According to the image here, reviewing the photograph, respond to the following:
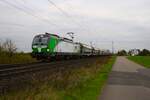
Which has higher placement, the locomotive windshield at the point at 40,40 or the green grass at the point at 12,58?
the locomotive windshield at the point at 40,40

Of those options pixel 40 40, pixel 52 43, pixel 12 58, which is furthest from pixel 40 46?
pixel 12 58

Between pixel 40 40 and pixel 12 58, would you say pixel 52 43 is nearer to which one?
pixel 40 40

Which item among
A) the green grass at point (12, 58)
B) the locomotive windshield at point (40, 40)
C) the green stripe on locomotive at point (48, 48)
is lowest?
the green grass at point (12, 58)

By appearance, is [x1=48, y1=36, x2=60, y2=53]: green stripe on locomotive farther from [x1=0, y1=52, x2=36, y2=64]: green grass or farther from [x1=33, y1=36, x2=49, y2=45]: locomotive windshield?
[x1=0, y1=52, x2=36, y2=64]: green grass

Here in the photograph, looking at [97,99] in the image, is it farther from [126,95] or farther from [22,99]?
[22,99]

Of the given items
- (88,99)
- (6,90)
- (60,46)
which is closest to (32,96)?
(6,90)

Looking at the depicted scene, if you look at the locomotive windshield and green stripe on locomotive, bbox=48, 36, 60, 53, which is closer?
green stripe on locomotive, bbox=48, 36, 60, 53

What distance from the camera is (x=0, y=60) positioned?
3541cm

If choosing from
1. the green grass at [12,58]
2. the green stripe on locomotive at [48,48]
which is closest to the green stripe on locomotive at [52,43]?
the green stripe on locomotive at [48,48]

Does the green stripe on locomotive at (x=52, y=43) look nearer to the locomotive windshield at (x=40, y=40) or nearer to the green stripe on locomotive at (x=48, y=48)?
the green stripe on locomotive at (x=48, y=48)

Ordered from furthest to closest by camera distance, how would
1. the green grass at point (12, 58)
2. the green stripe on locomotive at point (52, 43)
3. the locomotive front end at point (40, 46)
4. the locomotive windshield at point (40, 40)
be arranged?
the locomotive windshield at point (40, 40) → the green stripe on locomotive at point (52, 43) → the locomotive front end at point (40, 46) → the green grass at point (12, 58)

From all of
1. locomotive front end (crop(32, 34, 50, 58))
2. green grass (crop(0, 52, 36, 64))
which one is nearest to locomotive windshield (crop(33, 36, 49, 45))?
locomotive front end (crop(32, 34, 50, 58))

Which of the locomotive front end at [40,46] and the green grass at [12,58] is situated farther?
the locomotive front end at [40,46]

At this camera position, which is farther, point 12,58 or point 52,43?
point 52,43
